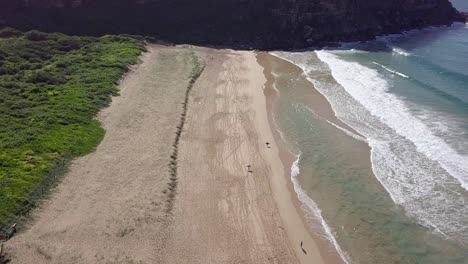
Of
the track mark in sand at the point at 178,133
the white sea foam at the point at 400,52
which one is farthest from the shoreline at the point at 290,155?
the white sea foam at the point at 400,52

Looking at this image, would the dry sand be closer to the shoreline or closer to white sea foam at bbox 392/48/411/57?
the shoreline

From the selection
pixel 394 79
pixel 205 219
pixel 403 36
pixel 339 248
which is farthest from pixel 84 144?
pixel 403 36

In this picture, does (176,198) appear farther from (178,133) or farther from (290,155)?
(290,155)

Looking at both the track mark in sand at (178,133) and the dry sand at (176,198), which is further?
the track mark in sand at (178,133)

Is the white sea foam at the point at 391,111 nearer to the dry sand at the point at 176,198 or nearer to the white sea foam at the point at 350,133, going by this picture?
the white sea foam at the point at 350,133

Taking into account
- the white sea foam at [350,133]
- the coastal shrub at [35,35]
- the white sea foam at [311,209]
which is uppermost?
the coastal shrub at [35,35]

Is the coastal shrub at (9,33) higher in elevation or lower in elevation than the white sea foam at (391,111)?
higher

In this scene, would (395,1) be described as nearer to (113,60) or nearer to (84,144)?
(113,60)

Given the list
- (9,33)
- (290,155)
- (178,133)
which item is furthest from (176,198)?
(9,33)
